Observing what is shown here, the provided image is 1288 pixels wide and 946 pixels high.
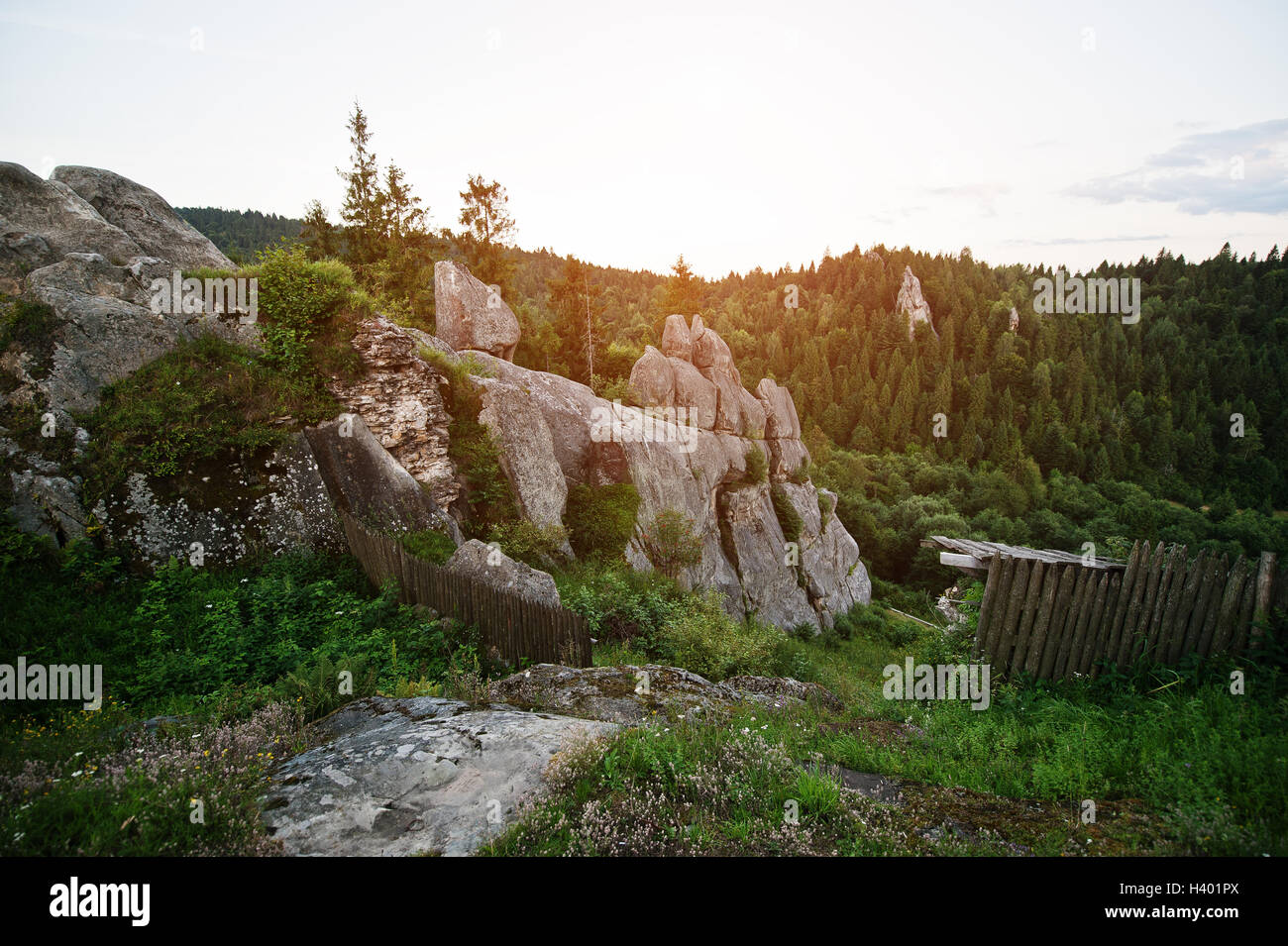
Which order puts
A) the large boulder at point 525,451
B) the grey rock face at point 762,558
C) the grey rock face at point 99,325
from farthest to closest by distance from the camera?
the grey rock face at point 762,558, the large boulder at point 525,451, the grey rock face at point 99,325

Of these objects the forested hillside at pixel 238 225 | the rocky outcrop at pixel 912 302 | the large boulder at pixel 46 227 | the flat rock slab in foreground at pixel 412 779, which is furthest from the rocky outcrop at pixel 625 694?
the rocky outcrop at pixel 912 302

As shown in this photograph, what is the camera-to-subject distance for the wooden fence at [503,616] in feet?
30.0

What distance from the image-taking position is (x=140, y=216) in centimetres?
1525

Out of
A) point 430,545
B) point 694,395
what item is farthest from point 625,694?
point 694,395

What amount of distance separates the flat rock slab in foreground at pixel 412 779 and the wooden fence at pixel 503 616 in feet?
9.75

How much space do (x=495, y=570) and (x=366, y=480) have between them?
13.6ft

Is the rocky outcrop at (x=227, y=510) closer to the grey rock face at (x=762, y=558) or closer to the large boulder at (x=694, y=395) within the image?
the large boulder at (x=694, y=395)

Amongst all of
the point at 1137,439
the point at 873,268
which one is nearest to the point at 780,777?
the point at 1137,439

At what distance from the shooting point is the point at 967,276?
134125mm

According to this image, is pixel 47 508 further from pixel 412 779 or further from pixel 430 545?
pixel 412 779

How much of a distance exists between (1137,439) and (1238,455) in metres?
14.9

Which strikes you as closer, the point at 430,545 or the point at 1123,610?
the point at 1123,610

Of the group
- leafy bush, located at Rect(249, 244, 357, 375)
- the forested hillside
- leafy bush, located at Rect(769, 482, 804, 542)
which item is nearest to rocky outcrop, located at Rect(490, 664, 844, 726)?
leafy bush, located at Rect(249, 244, 357, 375)

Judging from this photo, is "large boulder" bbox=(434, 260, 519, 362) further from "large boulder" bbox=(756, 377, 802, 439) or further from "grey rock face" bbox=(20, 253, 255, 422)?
"large boulder" bbox=(756, 377, 802, 439)
